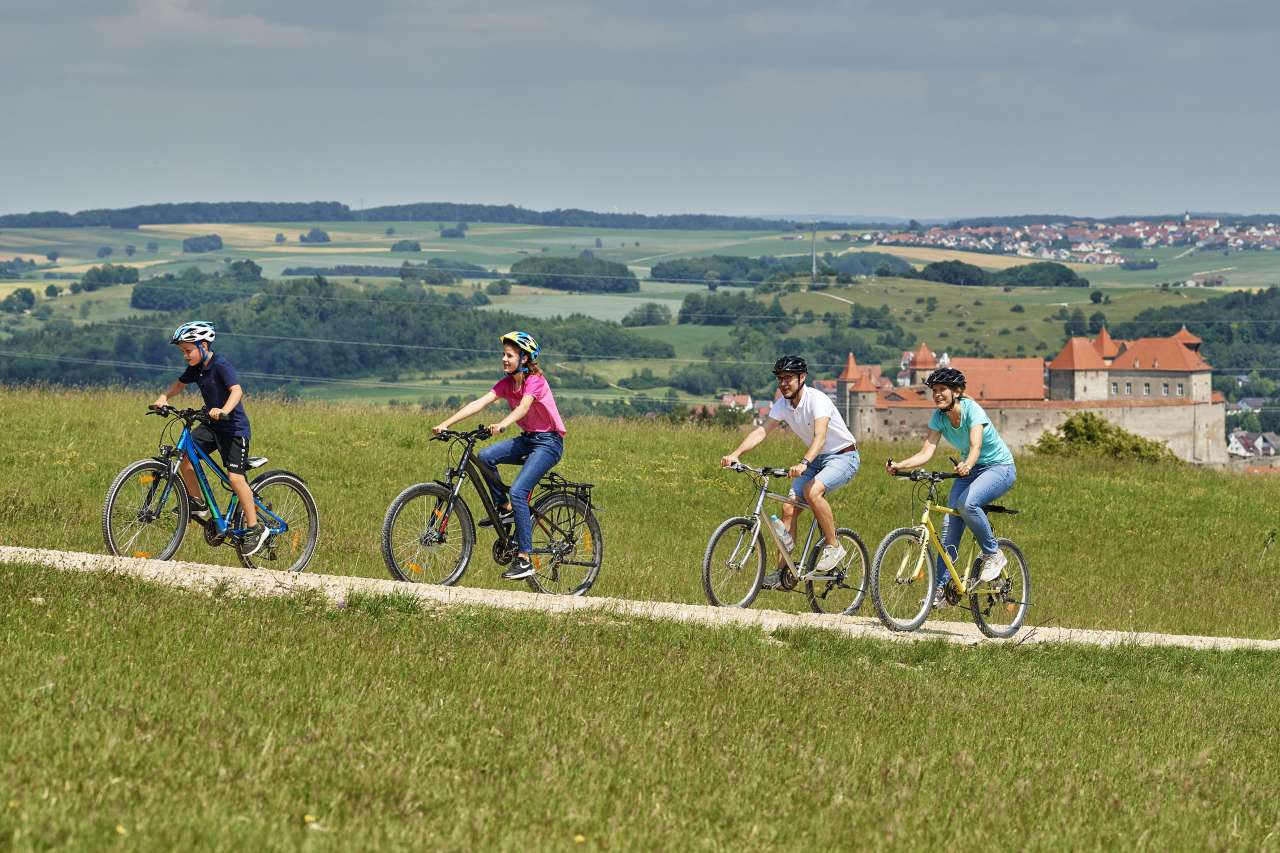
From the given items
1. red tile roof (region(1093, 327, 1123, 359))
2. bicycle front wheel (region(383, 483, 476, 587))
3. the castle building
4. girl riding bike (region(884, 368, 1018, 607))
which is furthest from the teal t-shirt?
red tile roof (region(1093, 327, 1123, 359))

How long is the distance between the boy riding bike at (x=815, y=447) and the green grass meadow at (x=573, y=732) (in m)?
1.54

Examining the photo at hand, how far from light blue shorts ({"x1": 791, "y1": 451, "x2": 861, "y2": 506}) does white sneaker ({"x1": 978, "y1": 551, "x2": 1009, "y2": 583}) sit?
1369mm

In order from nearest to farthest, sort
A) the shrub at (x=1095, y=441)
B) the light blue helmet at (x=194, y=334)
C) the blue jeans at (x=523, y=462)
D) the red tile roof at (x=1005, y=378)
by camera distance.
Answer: the light blue helmet at (x=194, y=334) → the blue jeans at (x=523, y=462) → the shrub at (x=1095, y=441) → the red tile roof at (x=1005, y=378)

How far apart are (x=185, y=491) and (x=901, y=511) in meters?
14.1

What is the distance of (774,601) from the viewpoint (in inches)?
606

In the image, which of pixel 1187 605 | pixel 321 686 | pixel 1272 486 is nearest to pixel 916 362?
pixel 1272 486

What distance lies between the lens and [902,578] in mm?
12648

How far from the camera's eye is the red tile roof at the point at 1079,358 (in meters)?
179

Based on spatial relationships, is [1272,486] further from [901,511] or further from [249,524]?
[249,524]

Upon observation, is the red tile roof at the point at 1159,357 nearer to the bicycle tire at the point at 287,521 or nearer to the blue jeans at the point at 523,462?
the blue jeans at the point at 523,462

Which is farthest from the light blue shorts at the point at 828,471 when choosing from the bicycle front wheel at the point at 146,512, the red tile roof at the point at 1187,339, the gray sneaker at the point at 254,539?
the red tile roof at the point at 1187,339

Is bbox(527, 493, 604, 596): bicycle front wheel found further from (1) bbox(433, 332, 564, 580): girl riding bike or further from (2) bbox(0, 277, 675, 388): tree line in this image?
(2) bbox(0, 277, 675, 388): tree line

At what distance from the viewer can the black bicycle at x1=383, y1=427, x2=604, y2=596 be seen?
40.6ft

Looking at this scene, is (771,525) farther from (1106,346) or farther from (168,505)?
(1106,346)
